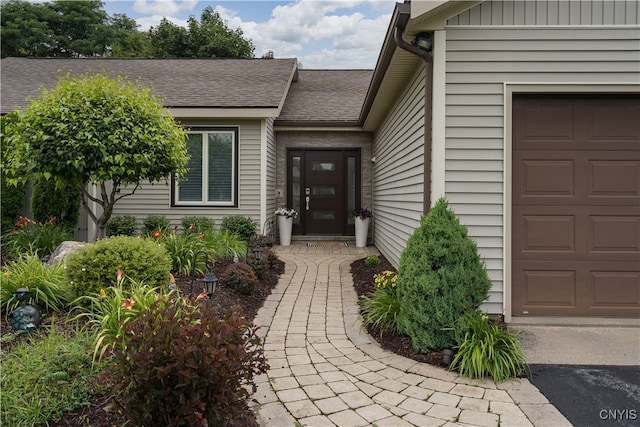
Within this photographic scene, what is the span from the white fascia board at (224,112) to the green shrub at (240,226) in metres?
1.94

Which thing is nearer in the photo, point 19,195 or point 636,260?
point 636,260

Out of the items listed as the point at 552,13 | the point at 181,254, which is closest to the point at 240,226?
the point at 181,254

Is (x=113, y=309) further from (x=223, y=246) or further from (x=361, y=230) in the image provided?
(x=361, y=230)

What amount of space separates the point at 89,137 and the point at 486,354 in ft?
14.7

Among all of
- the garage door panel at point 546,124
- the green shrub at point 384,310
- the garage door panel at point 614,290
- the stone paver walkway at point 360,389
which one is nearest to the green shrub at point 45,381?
the stone paver walkway at point 360,389

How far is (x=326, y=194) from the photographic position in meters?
9.12

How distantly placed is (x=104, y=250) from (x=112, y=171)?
1465 millimetres

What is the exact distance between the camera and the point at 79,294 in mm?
3271

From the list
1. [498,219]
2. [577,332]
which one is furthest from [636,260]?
[498,219]

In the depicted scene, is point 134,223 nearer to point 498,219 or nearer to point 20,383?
point 20,383

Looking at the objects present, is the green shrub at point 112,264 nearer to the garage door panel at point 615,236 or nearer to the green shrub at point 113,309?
the green shrub at point 113,309

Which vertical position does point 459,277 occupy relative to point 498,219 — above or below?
below

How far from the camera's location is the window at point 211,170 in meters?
7.70

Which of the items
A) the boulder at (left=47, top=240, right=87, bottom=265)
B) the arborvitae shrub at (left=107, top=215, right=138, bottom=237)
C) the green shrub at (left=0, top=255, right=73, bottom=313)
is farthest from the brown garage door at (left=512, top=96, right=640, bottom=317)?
the arborvitae shrub at (left=107, top=215, right=138, bottom=237)
